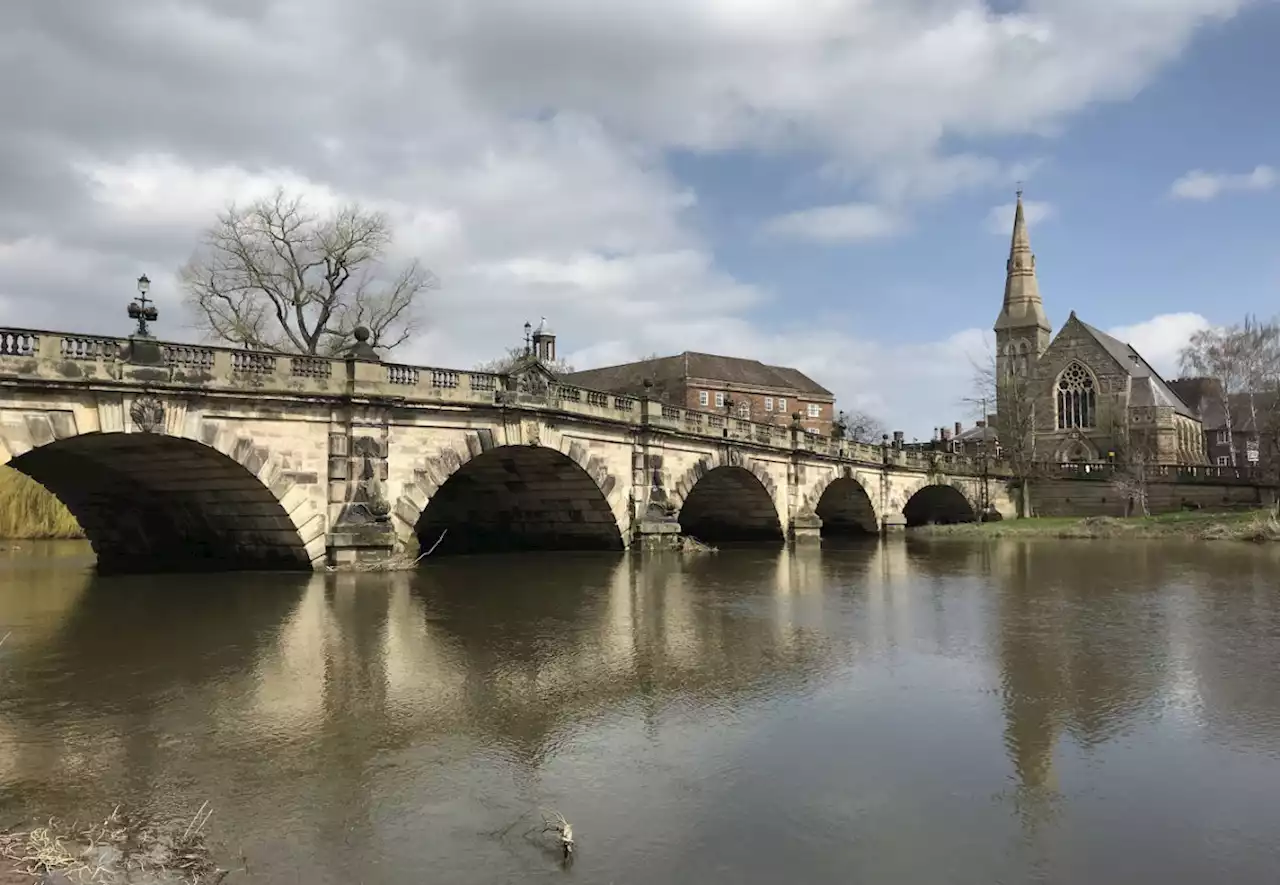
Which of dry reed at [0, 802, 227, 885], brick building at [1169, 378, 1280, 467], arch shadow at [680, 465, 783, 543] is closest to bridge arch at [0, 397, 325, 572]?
dry reed at [0, 802, 227, 885]

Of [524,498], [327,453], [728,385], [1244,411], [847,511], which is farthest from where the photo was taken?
[728,385]

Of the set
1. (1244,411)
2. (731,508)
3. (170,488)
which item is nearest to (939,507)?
(731,508)

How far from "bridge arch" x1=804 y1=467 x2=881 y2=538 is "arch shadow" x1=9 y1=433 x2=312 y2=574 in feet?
79.3

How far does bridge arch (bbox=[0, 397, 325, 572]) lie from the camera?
17500 millimetres

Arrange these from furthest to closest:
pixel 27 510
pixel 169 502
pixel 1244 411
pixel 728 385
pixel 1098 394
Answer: pixel 728 385 → pixel 1098 394 → pixel 1244 411 → pixel 27 510 → pixel 169 502

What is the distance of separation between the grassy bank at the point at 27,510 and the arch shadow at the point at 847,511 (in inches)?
1217

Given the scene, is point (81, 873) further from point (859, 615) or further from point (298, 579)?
point (298, 579)

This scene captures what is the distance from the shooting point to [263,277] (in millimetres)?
38938

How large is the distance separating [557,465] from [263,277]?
19649 millimetres

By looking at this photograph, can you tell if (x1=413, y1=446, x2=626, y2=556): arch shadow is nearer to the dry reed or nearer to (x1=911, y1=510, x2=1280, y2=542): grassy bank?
(x1=911, y1=510, x2=1280, y2=542): grassy bank

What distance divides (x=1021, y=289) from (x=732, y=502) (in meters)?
51.7

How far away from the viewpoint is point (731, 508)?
3691 cm

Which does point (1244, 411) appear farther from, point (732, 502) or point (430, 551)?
point (430, 551)

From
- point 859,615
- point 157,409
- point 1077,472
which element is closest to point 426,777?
point 859,615
